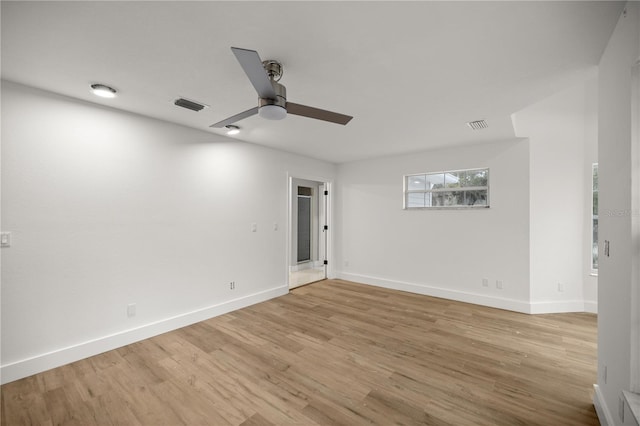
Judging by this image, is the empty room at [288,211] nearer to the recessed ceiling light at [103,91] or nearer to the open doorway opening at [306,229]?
the recessed ceiling light at [103,91]

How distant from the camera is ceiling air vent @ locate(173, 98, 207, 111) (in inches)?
103

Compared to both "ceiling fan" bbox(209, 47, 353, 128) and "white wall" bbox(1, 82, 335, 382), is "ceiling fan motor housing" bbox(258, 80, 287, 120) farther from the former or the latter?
"white wall" bbox(1, 82, 335, 382)

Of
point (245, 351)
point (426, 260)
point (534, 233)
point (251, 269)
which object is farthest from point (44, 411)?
point (534, 233)

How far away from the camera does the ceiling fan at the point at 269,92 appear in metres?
1.40

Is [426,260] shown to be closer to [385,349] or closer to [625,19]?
[385,349]

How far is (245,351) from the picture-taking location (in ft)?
8.97

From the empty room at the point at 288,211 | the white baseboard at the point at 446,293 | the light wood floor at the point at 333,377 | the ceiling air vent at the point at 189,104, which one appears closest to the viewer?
the empty room at the point at 288,211

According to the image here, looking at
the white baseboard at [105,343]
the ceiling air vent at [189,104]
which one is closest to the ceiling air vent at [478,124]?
the ceiling air vent at [189,104]

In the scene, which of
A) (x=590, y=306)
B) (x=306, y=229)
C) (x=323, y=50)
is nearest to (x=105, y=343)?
(x=323, y=50)

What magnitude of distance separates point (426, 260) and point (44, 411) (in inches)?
189

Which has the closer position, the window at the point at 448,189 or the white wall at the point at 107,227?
the white wall at the point at 107,227

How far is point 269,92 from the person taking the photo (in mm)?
1723

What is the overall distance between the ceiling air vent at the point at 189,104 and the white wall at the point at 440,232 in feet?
11.5

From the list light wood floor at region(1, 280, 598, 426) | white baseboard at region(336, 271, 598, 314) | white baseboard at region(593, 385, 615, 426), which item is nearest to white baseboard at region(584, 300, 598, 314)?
white baseboard at region(336, 271, 598, 314)
